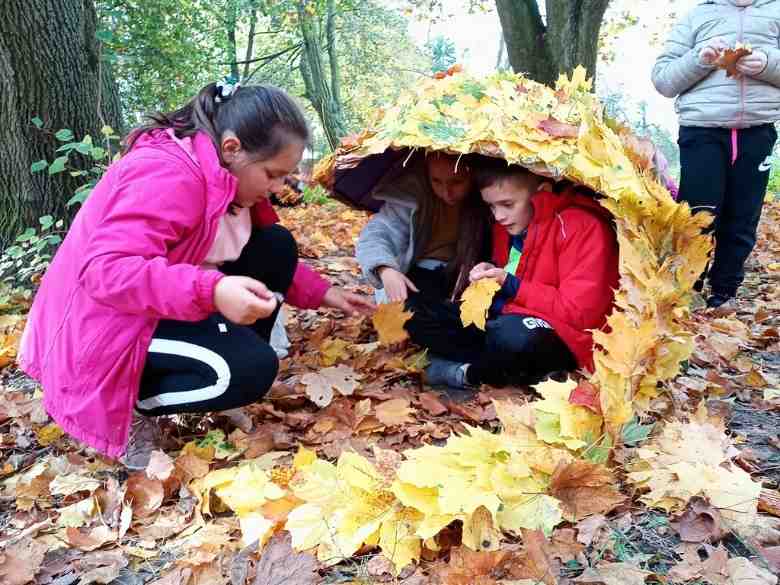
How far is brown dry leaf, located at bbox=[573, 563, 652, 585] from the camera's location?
1.14m

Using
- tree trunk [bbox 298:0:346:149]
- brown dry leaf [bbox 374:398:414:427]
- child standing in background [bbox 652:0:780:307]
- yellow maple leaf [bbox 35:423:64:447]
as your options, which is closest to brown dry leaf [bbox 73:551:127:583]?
yellow maple leaf [bbox 35:423:64:447]

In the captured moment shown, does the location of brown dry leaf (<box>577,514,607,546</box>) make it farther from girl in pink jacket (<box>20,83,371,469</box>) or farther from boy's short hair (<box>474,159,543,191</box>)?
boy's short hair (<box>474,159,543,191</box>)

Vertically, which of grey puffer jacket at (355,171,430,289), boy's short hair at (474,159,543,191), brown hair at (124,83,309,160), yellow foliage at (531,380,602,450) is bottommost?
yellow foliage at (531,380,602,450)

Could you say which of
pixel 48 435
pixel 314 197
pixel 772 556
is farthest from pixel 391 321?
pixel 314 197

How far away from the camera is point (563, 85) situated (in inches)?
90.7

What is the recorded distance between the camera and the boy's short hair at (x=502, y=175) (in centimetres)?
223

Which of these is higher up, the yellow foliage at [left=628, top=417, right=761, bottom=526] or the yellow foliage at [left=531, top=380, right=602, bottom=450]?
the yellow foliage at [left=531, top=380, right=602, bottom=450]

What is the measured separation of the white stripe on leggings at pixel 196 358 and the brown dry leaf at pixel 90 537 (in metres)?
0.38

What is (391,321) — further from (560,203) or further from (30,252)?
(30,252)

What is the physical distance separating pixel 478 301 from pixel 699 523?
3.40 ft

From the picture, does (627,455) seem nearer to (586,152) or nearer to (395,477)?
(395,477)

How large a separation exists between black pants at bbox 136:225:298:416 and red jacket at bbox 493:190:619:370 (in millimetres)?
891

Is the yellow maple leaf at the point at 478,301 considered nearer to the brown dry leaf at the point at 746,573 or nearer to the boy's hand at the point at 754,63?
the brown dry leaf at the point at 746,573

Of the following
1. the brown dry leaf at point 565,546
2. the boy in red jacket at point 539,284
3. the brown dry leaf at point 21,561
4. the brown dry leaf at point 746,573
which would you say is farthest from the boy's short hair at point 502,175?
the brown dry leaf at point 21,561
